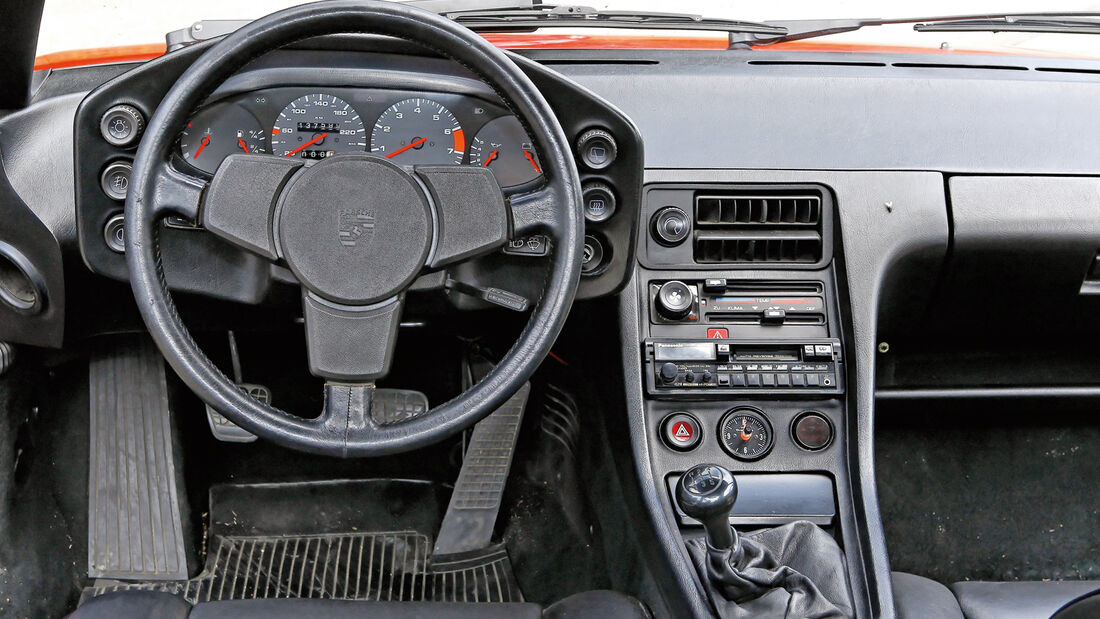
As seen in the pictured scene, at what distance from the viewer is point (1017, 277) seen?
6.26 ft

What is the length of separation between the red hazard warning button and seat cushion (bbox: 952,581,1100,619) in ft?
1.62

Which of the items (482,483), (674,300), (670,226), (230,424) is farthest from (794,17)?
(230,424)

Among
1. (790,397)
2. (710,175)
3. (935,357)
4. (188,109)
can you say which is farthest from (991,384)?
(188,109)

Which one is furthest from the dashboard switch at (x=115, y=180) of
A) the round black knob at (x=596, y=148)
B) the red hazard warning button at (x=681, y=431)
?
the red hazard warning button at (x=681, y=431)

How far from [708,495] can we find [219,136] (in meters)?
0.96

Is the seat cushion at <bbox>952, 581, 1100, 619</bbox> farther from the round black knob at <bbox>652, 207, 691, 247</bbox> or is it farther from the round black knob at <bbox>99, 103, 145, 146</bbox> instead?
the round black knob at <bbox>99, 103, 145, 146</bbox>

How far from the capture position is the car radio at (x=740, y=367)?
5.65ft

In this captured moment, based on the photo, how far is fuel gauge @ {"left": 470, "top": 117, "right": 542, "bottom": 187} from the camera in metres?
1.60

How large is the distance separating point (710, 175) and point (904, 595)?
79 cm

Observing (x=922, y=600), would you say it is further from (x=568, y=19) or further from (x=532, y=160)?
(x=568, y=19)

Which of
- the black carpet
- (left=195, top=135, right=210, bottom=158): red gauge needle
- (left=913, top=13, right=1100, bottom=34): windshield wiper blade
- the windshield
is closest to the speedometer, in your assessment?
(left=195, top=135, right=210, bottom=158): red gauge needle

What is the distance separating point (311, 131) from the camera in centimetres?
159

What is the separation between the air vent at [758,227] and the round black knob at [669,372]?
0.68ft

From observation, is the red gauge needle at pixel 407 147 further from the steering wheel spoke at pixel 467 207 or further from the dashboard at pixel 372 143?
the steering wheel spoke at pixel 467 207
